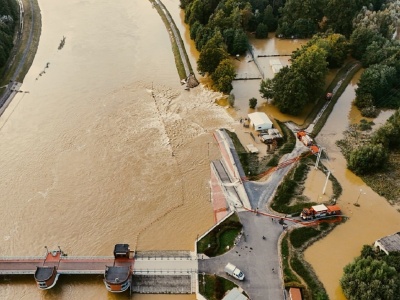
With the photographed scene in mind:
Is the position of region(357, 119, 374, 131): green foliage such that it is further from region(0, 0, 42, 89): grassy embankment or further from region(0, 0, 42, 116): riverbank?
region(0, 0, 42, 89): grassy embankment

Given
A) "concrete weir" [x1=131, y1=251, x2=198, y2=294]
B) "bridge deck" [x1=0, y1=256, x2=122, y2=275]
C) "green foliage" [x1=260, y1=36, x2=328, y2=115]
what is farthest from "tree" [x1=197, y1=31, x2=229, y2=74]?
"bridge deck" [x1=0, y1=256, x2=122, y2=275]

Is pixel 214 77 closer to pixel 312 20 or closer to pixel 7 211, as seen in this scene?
pixel 312 20

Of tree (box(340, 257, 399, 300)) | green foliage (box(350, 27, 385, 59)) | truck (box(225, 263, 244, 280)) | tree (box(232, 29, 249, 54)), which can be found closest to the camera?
tree (box(340, 257, 399, 300))

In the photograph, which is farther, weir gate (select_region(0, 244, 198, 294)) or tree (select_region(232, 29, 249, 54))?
tree (select_region(232, 29, 249, 54))

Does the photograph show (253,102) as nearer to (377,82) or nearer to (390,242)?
(377,82)

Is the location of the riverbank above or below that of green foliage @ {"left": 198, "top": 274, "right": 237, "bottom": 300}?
below

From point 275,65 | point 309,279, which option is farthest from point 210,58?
point 309,279
